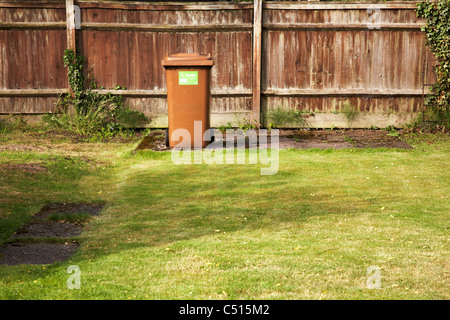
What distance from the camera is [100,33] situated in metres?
11.5

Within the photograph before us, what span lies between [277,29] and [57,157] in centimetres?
505

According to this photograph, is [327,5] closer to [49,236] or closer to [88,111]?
[88,111]

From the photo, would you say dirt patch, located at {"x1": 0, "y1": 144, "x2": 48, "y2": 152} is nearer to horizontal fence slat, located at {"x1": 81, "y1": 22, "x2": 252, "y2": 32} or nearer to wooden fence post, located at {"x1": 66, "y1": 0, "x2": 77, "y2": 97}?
wooden fence post, located at {"x1": 66, "y1": 0, "x2": 77, "y2": 97}

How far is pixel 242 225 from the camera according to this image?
546 cm

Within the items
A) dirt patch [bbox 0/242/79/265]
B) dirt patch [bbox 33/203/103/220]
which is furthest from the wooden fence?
dirt patch [bbox 0/242/79/265]

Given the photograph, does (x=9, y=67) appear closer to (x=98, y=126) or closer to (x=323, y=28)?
(x=98, y=126)

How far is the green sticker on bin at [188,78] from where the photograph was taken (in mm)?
9484

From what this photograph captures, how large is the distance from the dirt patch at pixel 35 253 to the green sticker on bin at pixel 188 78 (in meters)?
4.93

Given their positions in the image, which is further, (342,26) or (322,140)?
(342,26)

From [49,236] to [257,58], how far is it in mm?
7034

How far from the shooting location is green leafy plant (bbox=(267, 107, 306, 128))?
1170cm

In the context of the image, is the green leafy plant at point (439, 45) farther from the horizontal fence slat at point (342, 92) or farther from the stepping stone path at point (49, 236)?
the stepping stone path at point (49, 236)

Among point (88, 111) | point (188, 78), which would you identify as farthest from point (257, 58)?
point (88, 111)

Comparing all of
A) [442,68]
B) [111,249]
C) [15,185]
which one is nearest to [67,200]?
[15,185]
